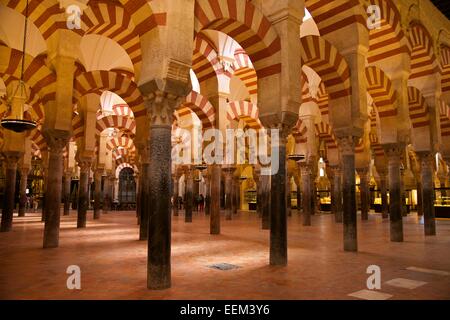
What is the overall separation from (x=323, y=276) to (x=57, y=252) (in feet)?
11.3

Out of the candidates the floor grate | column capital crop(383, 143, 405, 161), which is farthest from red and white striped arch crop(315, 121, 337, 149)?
the floor grate

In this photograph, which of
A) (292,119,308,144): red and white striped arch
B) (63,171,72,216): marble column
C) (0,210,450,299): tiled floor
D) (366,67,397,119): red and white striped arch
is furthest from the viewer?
(63,171,72,216): marble column

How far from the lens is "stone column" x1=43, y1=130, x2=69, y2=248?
5.24 m

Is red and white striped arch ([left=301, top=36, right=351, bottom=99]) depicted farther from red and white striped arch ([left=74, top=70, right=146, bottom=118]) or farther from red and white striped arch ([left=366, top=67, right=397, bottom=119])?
red and white striped arch ([left=74, top=70, right=146, bottom=118])

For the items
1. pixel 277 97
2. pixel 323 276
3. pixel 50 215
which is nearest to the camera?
pixel 323 276

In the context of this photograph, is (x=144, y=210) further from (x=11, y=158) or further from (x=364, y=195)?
(x=364, y=195)

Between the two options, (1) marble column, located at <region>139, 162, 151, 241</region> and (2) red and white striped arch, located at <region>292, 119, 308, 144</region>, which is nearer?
(1) marble column, located at <region>139, 162, 151, 241</region>

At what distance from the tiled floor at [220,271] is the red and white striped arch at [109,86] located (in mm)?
2696

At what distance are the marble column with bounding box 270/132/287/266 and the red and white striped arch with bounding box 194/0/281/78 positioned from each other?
37.0 inches

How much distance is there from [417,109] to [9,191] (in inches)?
365
